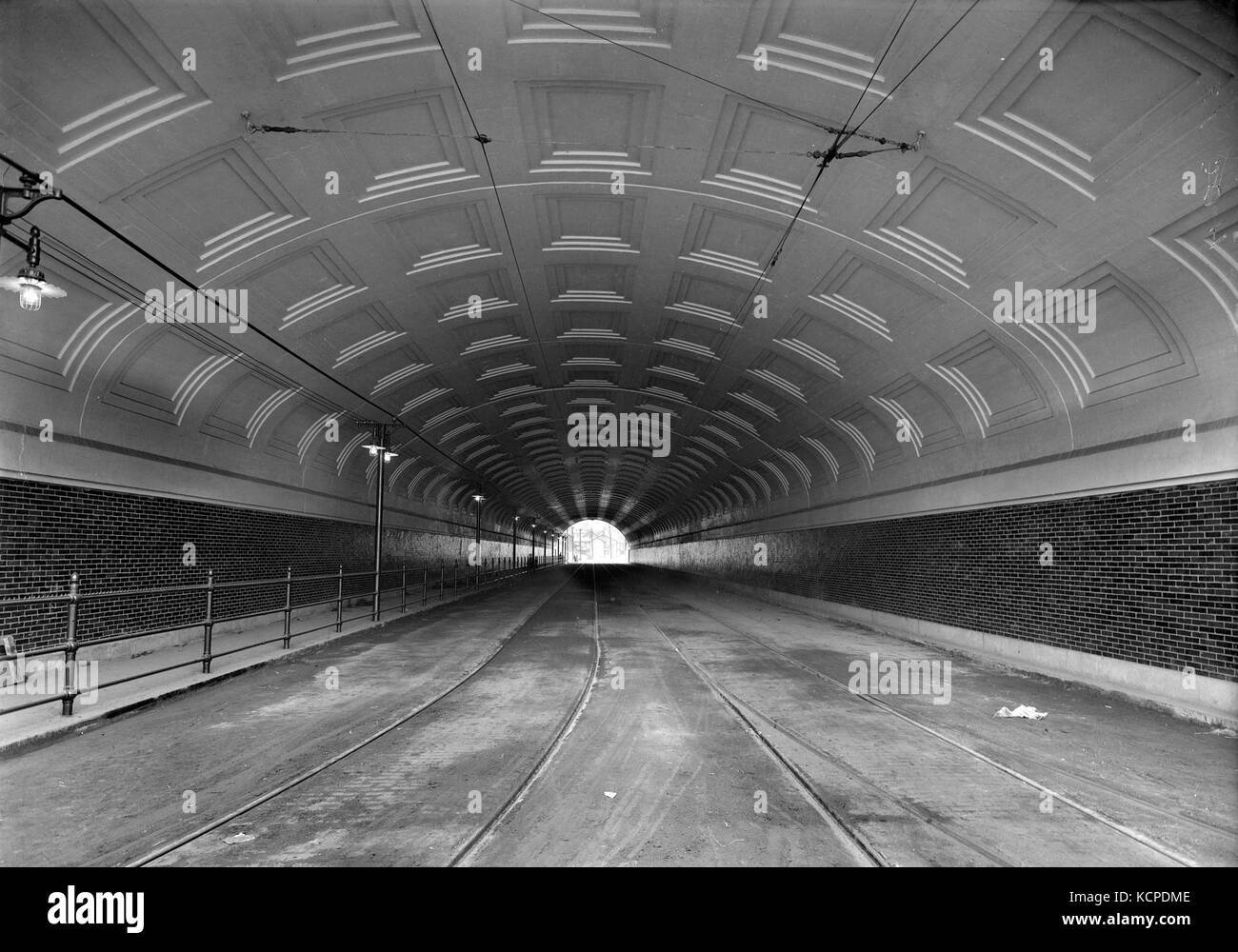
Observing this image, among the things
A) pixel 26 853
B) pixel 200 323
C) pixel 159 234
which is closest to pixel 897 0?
pixel 159 234

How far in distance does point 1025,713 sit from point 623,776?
5234 mm

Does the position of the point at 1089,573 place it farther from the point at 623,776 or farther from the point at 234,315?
the point at 234,315

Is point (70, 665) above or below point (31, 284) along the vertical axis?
below

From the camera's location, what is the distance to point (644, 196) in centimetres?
988

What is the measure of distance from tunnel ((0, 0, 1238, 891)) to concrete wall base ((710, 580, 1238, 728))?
69 millimetres

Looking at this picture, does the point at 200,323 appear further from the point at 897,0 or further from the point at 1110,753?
the point at 1110,753

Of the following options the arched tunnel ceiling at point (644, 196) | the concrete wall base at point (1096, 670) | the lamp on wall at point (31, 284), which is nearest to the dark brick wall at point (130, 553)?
the arched tunnel ceiling at point (644, 196)

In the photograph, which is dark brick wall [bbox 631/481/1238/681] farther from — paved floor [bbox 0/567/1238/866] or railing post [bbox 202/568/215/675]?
railing post [bbox 202/568/215/675]

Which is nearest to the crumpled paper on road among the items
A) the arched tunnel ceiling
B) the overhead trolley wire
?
the arched tunnel ceiling

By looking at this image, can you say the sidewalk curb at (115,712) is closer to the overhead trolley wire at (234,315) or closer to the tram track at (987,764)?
the overhead trolley wire at (234,315)

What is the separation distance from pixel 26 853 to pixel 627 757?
13.2 feet

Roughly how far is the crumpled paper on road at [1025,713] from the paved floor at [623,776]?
7.7 inches

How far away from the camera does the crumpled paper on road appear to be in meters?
7.34

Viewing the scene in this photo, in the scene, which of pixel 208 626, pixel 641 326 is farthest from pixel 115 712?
pixel 641 326
